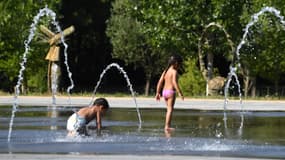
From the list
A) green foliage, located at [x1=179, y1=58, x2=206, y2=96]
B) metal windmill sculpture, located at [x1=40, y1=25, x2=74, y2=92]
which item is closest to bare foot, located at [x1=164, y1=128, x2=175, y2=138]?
metal windmill sculpture, located at [x1=40, y1=25, x2=74, y2=92]

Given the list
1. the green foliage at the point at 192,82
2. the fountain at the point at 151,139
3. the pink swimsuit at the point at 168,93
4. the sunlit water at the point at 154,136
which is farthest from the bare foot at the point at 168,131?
the green foliage at the point at 192,82

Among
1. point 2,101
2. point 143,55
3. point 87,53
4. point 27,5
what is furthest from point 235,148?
point 87,53

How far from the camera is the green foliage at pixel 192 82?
4412cm

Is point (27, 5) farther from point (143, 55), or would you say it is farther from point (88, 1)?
point (88, 1)

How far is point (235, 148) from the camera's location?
1434 centimetres

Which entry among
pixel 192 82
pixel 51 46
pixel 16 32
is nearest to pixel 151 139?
pixel 51 46

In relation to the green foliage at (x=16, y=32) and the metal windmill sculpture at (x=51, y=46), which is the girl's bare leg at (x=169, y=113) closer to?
the metal windmill sculpture at (x=51, y=46)

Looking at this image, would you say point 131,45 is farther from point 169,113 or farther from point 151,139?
point 151,139

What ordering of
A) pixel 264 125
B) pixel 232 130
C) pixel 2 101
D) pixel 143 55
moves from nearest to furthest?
pixel 232 130, pixel 264 125, pixel 2 101, pixel 143 55

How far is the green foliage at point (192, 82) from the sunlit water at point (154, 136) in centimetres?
1920

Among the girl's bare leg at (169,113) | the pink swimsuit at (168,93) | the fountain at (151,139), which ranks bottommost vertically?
the fountain at (151,139)

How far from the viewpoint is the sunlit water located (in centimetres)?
1381

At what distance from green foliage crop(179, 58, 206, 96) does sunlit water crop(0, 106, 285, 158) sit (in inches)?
756

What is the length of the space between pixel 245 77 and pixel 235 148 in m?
32.6
